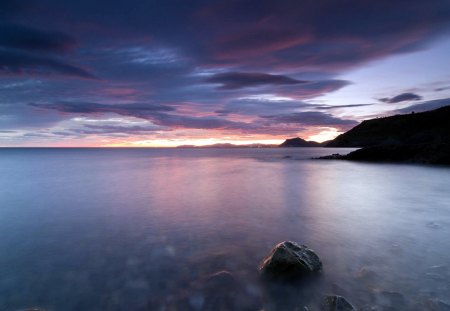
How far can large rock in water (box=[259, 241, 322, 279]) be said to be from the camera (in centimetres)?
707

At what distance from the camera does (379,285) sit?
6828 millimetres

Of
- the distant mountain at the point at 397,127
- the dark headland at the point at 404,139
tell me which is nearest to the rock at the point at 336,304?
the dark headland at the point at 404,139

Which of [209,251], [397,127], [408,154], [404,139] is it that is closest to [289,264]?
[209,251]

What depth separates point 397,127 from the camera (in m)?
133

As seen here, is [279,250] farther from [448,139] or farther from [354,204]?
[448,139]

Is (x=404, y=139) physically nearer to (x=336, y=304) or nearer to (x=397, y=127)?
(x=397, y=127)

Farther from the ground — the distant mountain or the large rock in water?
the distant mountain

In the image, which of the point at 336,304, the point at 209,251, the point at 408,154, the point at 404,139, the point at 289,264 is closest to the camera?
the point at 336,304

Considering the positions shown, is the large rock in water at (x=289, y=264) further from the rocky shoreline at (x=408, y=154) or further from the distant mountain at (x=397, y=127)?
the distant mountain at (x=397, y=127)

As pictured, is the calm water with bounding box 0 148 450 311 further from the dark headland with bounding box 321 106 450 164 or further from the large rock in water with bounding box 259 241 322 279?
the dark headland with bounding box 321 106 450 164

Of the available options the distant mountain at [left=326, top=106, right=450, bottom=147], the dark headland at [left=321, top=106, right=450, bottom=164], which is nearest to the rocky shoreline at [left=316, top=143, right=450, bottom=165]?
the dark headland at [left=321, top=106, right=450, bottom=164]

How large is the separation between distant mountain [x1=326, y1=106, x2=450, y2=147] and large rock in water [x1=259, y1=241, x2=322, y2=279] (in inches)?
3857

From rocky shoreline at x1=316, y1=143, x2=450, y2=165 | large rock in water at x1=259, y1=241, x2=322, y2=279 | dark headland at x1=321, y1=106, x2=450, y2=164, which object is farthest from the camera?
dark headland at x1=321, y1=106, x2=450, y2=164

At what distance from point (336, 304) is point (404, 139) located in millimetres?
116362
